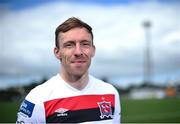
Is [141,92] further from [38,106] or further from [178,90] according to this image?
[38,106]

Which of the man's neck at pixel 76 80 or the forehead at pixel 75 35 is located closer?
the forehead at pixel 75 35

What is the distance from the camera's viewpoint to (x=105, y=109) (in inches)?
94.1

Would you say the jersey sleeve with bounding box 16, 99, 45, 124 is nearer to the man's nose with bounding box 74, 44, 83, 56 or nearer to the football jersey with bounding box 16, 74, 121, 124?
the football jersey with bounding box 16, 74, 121, 124

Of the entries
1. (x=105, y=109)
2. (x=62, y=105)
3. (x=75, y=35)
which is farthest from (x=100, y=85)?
(x=75, y=35)

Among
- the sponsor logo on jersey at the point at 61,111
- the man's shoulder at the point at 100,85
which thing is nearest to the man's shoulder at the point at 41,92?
the sponsor logo on jersey at the point at 61,111

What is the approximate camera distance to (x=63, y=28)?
222 cm

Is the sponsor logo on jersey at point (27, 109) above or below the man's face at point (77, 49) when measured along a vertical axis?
below

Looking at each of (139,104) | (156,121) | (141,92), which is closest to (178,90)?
(141,92)

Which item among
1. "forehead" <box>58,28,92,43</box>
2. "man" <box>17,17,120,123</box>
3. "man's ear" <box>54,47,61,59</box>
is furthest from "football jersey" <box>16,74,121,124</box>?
"forehead" <box>58,28,92,43</box>

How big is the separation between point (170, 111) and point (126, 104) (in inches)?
155

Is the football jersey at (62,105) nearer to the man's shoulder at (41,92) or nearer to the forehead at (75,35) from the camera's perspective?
the man's shoulder at (41,92)

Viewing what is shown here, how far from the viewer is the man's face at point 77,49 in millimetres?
2199

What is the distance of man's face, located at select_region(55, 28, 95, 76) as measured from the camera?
7.22 ft

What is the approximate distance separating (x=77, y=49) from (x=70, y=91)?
0.90ft
